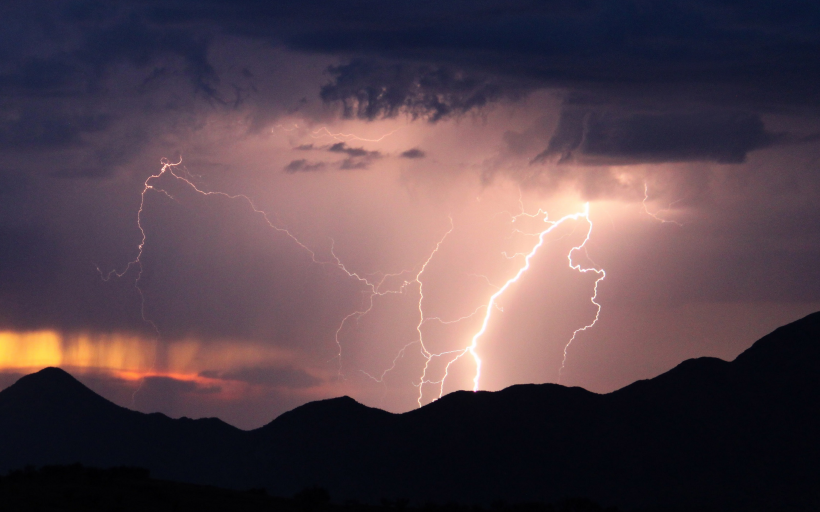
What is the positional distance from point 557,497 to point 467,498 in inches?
238

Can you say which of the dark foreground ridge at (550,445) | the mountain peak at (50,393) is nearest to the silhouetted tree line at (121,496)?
the dark foreground ridge at (550,445)

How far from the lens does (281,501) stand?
3219cm

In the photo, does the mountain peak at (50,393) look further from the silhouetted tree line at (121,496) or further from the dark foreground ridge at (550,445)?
the silhouetted tree line at (121,496)

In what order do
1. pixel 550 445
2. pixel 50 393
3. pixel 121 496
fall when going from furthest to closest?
pixel 50 393, pixel 550 445, pixel 121 496

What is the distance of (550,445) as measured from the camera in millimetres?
71188

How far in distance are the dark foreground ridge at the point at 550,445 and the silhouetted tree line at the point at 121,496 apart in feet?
114

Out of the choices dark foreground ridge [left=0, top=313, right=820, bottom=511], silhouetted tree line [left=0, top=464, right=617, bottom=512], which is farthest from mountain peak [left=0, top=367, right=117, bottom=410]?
silhouetted tree line [left=0, top=464, right=617, bottom=512]

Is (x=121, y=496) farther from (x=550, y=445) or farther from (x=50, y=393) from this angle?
(x=50, y=393)

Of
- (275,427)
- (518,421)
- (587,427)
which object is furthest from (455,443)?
(275,427)

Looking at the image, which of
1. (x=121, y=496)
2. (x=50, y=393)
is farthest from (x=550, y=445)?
(x=50, y=393)

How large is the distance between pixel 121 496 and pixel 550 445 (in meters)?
47.1

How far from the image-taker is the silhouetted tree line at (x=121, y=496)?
27344 mm

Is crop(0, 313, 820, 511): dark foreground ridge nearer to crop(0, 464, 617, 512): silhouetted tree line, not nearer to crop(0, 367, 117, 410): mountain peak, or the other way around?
crop(0, 367, 117, 410): mountain peak

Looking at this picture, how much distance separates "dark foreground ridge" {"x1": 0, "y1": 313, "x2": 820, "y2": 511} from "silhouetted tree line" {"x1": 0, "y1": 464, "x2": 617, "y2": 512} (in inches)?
1370
